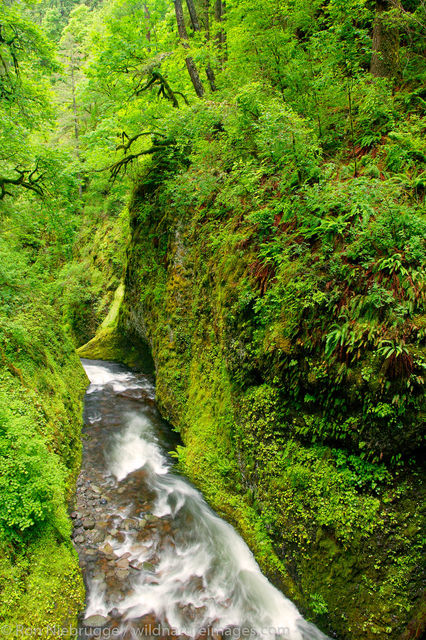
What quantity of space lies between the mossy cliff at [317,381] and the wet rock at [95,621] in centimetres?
226

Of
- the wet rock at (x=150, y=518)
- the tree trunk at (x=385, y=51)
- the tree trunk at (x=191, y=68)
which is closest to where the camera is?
the wet rock at (x=150, y=518)

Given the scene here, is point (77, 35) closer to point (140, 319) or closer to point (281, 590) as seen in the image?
point (140, 319)

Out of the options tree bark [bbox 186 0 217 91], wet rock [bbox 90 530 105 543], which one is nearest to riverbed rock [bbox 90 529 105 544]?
wet rock [bbox 90 530 105 543]

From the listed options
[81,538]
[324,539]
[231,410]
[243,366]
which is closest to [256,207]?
[243,366]

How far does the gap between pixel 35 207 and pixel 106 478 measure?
25.1 ft

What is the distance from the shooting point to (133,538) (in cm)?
569

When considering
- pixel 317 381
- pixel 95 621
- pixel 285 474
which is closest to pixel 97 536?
pixel 95 621

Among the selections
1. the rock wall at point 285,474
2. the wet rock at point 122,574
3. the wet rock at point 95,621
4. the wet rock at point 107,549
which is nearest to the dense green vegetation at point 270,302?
the rock wall at point 285,474

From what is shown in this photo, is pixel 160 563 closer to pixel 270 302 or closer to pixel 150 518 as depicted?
pixel 150 518

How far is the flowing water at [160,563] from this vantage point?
4414mm

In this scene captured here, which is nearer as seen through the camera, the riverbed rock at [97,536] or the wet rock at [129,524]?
the riverbed rock at [97,536]

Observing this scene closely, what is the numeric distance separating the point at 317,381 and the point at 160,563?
3.82 metres

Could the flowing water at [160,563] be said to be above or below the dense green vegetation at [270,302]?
below

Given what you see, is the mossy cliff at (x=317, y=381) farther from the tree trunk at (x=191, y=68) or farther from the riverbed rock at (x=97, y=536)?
the tree trunk at (x=191, y=68)
